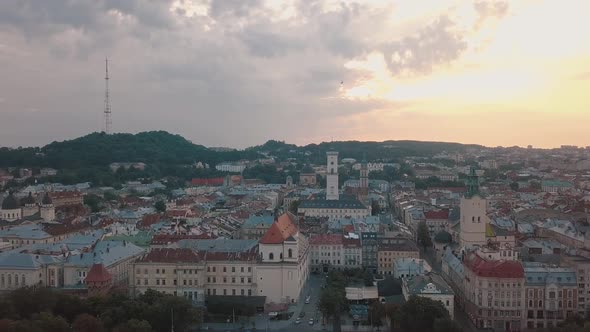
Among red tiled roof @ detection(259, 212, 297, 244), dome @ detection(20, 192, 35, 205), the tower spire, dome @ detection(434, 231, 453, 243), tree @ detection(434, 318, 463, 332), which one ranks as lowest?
tree @ detection(434, 318, 463, 332)

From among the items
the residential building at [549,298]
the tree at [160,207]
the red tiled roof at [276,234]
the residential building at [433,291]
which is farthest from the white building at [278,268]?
the tree at [160,207]

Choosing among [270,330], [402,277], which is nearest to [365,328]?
[270,330]

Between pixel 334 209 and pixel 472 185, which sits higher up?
pixel 472 185

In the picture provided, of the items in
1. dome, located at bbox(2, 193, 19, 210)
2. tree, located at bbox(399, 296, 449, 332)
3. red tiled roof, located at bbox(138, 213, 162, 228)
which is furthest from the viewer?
dome, located at bbox(2, 193, 19, 210)

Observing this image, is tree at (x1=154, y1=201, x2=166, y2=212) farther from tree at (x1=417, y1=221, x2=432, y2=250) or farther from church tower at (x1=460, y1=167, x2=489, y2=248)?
church tower at (x1=460, y1=167, x2=489, y2=248)

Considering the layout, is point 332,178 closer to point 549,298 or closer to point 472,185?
point 472,185

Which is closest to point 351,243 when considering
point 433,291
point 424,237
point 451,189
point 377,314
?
point 424,237

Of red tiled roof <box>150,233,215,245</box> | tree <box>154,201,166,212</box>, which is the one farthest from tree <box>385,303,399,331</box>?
tree <box>154,201,166,212</box>
